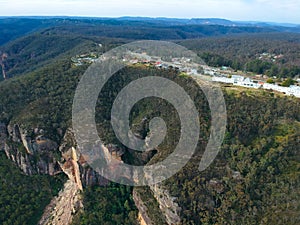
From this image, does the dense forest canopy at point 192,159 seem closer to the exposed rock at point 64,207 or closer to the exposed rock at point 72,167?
the exposed rock at point 64,207

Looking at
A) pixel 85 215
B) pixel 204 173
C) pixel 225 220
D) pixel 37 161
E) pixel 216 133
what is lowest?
pixel 85 215

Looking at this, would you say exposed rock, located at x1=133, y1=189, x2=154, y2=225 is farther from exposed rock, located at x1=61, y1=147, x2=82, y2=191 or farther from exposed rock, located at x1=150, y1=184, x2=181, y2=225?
exposed rock, located at x1=61, y1=147, x2=82, y2=191

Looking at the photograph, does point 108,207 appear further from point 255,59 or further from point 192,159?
point 255,59

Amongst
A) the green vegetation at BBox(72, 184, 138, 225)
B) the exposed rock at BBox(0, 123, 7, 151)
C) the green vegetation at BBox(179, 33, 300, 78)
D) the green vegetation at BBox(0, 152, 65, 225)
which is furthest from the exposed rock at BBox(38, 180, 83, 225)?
the green vegetation at BBox(179, 33, 300, 78)

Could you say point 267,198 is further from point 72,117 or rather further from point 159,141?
point 72,117

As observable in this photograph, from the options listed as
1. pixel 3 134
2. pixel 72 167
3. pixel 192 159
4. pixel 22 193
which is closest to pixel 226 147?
pixel 192 159

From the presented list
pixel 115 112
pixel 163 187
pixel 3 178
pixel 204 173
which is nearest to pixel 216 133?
pixel 204 173

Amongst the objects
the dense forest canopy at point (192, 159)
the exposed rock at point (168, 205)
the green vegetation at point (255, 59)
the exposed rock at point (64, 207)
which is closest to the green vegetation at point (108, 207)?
the dense forest canopy at point (192, 159)
